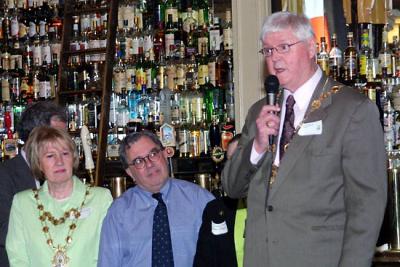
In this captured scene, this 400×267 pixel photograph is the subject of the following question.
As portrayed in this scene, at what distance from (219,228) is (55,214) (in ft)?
2.44

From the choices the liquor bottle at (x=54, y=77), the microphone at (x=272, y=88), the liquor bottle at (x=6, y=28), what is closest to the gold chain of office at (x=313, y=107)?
the microphone at (x=272, y=88)

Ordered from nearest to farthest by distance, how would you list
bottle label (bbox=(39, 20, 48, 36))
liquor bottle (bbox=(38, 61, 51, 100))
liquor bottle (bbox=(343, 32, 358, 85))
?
liquor bottle (bbox=(343, 32, 358, 85))
liquor bottle (bbox=(38, 61, 51, 100))
bottle label (bbox=(39, 20, 48, 36))

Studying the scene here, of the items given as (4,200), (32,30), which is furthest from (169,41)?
(4,200)

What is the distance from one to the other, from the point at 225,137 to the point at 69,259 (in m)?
2.94

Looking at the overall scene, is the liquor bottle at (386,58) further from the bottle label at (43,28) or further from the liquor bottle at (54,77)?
the bottle label at (43,28)

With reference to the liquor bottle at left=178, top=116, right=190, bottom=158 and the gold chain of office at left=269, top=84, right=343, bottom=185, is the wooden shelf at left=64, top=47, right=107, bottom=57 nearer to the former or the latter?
the liquor bottle at left=178, top=116, right=190, bottom=158

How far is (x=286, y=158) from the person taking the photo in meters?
2.46

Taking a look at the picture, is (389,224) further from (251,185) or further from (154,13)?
(154,13)

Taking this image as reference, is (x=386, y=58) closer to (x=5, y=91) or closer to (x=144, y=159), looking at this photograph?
(x=144, y=159)

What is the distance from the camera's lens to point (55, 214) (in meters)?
3.61

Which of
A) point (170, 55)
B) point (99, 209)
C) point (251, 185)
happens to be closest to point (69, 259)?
point (99, 209)

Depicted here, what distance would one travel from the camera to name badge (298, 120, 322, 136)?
2445mm

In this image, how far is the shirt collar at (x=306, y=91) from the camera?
2525 millimetres

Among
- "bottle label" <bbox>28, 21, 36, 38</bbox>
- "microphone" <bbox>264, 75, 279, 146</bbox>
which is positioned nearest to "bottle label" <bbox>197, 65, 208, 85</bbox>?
"bottle label" <bbox>28, 21, 36, 38</bbox>
